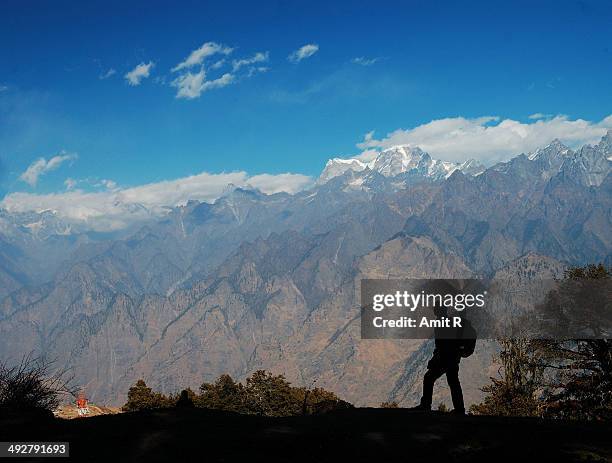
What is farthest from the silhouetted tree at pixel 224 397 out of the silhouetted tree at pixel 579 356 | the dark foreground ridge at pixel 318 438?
the dark foreground ridge at pixel 318 438

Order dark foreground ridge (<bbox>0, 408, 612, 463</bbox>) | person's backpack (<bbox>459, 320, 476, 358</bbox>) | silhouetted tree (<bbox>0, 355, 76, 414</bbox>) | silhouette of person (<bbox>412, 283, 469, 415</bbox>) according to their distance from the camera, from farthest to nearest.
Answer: silhouetted tree (<bbox>0, 355, 76, 414</bbox>) < person's backpack (<bbox>459, 320, 476, 358</bbox>) < silhouette of person (<bbox>412, 283, 469, 415</bbox>) < dark foreground ridge (<bbox>0, 408, 612, 463</bbox>)

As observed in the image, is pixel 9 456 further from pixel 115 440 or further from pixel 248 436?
pixel 248 436

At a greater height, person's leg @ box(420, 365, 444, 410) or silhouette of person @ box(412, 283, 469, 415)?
silhouette of person @ box(412, 283, 469, 415)

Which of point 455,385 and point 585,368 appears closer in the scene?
point 455,385

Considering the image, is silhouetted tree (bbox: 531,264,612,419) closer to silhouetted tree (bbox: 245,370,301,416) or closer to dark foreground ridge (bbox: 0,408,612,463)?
dark foreground ridge (bbox: 0,408,612,463)

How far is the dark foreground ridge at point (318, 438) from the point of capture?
9.80m

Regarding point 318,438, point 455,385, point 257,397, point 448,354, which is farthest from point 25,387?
point 257,397

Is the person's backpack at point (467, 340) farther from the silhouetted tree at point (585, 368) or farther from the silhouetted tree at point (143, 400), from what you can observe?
the silhouetted tree at point (143, 400)

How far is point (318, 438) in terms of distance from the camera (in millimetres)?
10883

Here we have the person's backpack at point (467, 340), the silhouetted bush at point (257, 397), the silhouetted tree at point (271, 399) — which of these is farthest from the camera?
the silhouetted tree at point (271, 399)

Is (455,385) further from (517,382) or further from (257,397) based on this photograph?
(257,397)

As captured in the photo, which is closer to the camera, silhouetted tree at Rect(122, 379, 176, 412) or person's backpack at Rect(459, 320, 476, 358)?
person's backpack at Rect(459, 320, 476, 358)

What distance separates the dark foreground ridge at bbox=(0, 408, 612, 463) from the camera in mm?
9797

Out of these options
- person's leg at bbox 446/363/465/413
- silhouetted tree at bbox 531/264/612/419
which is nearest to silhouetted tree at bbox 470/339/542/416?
silhouetted tree at bbox 531/264/612/419
